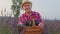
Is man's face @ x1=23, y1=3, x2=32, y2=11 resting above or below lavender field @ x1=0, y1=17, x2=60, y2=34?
above

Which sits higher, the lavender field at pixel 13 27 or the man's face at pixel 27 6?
the man's face at pixel 27 6

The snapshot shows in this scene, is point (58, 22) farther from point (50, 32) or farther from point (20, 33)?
point (20, 33)

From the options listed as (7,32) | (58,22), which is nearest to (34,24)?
(7,32)

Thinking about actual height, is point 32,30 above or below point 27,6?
below

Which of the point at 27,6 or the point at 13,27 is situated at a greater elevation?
the point at 27,6

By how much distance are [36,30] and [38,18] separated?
29cm

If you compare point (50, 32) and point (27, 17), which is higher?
point (27, 17)

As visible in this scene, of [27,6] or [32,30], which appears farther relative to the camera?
[27,6]

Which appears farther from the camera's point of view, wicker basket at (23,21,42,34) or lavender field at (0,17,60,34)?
lavender field at (0,17,60,34)

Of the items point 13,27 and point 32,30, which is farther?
point 13,27

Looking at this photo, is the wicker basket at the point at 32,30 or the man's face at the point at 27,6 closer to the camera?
the wicker basket at the point at 32,30

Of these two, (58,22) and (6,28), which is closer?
(6,28)

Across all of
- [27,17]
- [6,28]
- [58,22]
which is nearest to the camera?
[27,17]

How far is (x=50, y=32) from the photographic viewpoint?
407cm
